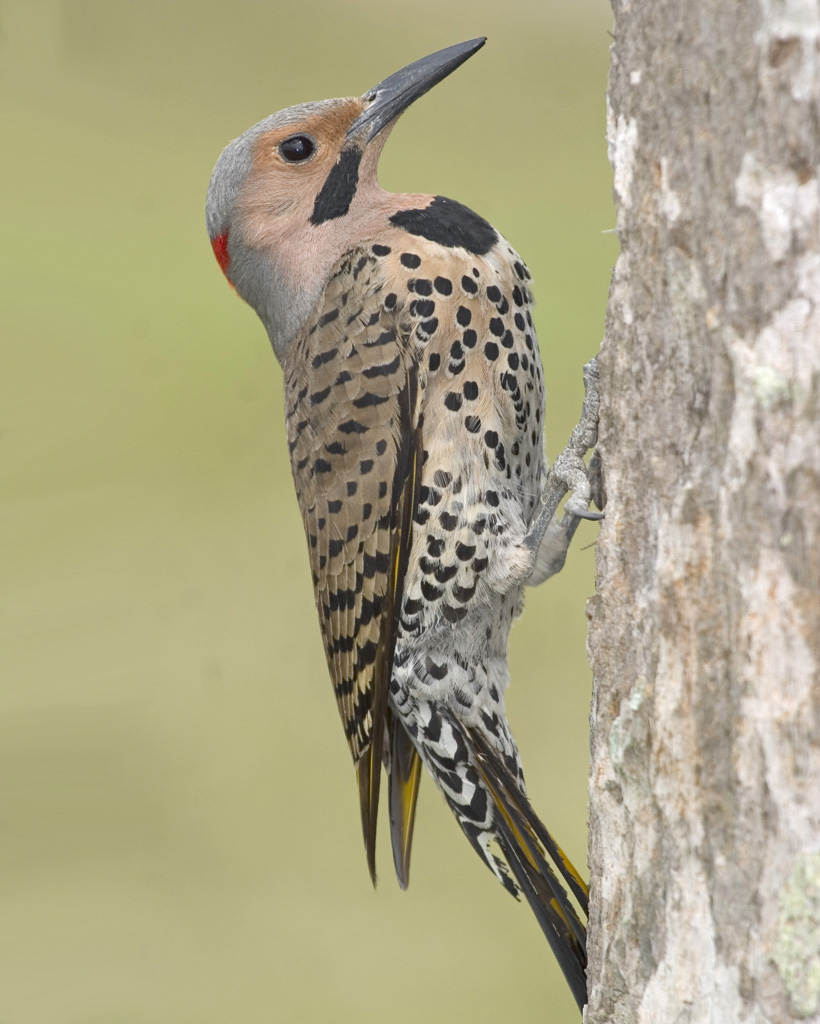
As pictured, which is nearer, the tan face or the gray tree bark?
the gray tree bark

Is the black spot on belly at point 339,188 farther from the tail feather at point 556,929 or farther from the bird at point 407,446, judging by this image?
the tail feather at point 556,929

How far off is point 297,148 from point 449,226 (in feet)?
1.69

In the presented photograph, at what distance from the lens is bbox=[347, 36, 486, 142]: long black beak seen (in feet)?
9.65

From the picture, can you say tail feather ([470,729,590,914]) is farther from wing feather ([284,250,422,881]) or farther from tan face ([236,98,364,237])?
tan face ([236,98,364,237])

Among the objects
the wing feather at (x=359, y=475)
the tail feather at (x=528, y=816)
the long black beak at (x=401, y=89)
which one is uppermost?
the long black beak at (x=401, y=89)

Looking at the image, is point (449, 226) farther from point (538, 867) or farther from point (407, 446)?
point (538, 867)

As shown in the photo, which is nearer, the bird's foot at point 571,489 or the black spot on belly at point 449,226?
the bird's foot at point 571,489

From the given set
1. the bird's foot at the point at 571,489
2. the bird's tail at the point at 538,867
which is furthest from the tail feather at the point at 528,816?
the bird's foot at the point at 571,489

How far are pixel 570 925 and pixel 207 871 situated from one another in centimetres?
350

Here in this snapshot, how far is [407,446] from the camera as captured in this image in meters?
2.71

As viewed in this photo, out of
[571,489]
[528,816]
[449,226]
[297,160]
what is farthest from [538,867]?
[297,160]

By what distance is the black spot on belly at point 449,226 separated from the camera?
272 cm

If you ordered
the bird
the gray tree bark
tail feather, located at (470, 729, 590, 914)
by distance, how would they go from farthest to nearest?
the bird, tail feather, located at (470, 729, 590, 914), the gray tree bark

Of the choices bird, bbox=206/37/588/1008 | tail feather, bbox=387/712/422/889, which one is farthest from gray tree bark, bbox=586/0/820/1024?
tail feather, bbox=387/712/422/889
